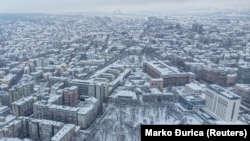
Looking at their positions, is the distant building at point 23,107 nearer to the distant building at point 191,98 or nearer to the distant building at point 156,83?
the distant building at point 156,83

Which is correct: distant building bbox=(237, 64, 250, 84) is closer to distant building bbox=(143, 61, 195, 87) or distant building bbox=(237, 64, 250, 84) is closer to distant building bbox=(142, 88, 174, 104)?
distant building bbox=(143, 61, 195, 87)

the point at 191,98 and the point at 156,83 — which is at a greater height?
the point at 156,83

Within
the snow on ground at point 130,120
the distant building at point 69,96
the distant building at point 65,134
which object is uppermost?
the distant building at point 69,96

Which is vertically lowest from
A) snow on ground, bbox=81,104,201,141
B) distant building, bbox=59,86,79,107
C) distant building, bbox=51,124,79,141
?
snow on ground, bbox=81,104,201,141

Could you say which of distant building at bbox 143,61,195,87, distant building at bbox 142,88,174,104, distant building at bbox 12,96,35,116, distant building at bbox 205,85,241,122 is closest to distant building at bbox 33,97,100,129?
distant building at bbox 12,96,35,116

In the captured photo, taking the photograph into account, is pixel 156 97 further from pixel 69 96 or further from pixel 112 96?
pixel 69 96

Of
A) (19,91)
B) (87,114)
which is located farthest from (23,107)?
(87,114)

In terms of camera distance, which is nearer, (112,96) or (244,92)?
(112,96)

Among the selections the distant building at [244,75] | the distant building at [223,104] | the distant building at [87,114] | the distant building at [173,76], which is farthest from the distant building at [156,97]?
the distant building at [244,75]
